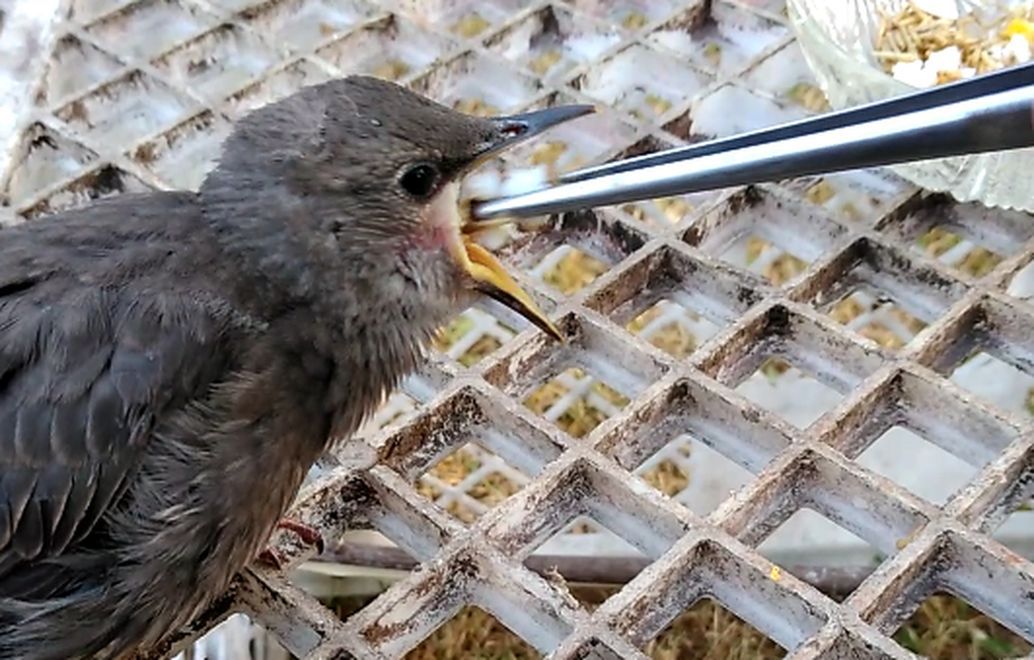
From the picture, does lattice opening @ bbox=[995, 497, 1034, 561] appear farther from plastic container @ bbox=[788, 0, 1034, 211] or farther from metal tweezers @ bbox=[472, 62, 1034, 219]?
metal tweezers @ bbox=[472, 62, 1034, 219]

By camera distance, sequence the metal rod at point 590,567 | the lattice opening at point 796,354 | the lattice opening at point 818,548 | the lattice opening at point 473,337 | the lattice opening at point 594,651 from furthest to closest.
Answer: the lattice opening at point 473,337, the lattice opening at point 818,548, the metal rod at point 590,567, the lattice opening at point 796,354, the lattice opening at point 594,651

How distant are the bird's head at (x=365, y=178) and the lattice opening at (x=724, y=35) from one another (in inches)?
21.9

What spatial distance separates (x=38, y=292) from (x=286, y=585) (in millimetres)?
290

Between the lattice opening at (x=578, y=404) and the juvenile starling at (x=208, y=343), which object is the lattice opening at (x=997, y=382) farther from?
the juvenile starling at (x=208, y=343)

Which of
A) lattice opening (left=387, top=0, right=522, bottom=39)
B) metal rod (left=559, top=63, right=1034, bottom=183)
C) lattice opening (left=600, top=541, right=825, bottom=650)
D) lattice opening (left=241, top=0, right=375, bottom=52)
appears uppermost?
lattice opening (left=387, top=0, right=522, bottom=39)

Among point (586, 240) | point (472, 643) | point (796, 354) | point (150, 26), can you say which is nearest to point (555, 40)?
point (586, 240)

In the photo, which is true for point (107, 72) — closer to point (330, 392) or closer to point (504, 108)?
point (504, 108)

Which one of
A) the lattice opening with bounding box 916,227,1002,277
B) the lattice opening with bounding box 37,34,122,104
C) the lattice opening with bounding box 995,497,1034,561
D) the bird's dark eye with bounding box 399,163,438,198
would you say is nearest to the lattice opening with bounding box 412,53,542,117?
the lattice opening with bounding box 37,34,122,104

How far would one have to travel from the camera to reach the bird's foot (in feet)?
4.31

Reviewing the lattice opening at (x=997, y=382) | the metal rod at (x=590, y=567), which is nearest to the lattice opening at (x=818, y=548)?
the metal rod at (x=590, y=567)

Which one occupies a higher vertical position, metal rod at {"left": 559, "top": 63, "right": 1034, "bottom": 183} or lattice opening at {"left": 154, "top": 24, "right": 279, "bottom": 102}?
lattice opening at {"left": 154, "top": 24, "right": 279, "bottom": 102}

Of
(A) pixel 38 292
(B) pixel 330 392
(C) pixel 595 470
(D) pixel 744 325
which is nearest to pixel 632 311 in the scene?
(D) pixel 744 325

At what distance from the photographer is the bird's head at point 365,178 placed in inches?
50.4

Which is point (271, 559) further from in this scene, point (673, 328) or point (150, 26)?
point (673, 328)
